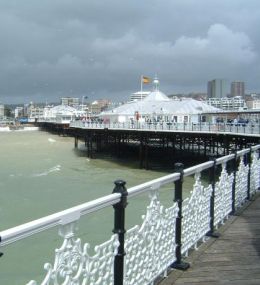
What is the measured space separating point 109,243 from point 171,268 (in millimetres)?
1276

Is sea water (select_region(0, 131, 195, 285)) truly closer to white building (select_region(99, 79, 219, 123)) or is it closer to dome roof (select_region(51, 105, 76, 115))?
white building (select_region(99, 79, 219, 123))

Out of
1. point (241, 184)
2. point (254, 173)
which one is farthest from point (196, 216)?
point (254, 173)

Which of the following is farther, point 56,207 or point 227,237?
point 56,207

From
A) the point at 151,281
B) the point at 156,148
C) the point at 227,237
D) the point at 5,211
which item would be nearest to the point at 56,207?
the point at 5,211

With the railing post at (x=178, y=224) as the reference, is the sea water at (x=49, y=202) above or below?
below

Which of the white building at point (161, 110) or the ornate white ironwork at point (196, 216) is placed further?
the white building at point (161, 110)

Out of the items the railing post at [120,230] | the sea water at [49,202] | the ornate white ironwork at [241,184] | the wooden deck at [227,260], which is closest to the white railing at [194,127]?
the sea water at [49,202]

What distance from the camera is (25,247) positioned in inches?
415

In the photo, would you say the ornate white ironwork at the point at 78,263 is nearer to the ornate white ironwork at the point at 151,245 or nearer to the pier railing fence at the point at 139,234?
the pier railing fence at the point at 139,234

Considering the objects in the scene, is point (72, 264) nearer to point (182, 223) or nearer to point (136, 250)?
point (136, 250)

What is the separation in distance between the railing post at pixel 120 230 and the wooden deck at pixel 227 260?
30.3 inches

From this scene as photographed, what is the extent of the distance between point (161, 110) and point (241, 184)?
47.7 meters

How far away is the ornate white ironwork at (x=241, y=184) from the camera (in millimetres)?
6648

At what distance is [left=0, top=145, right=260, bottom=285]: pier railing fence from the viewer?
250 cm
